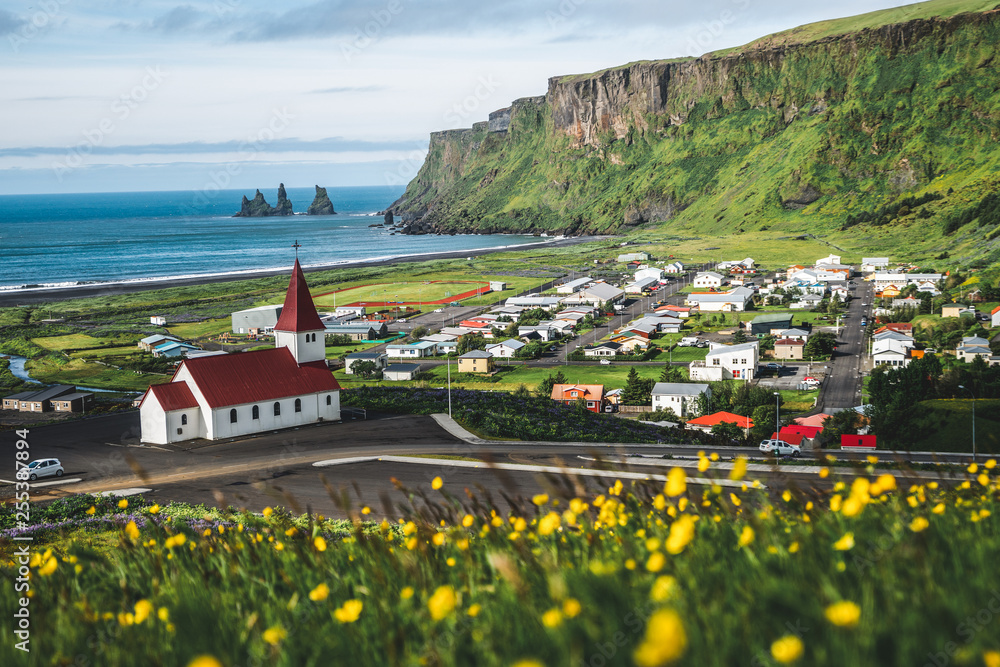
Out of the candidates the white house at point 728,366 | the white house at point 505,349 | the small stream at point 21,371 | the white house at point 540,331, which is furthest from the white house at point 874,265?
the small stream at point 21,371

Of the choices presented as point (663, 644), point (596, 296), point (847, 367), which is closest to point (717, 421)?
point (847, 367)

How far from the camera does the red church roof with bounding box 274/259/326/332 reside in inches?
1432

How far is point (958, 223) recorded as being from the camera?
13162 cm

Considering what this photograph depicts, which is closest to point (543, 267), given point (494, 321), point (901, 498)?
point (494, 321)

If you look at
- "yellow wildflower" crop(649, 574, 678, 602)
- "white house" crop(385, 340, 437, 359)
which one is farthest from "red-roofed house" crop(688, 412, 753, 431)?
"yellow wildflower" crop(649, 574, 678, 602)

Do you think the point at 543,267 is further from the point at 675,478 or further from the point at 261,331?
the point at 675,478

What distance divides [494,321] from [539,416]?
50.8 m

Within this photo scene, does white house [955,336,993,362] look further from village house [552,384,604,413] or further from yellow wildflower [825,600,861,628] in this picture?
yellow wildflower [825,600,861,628]

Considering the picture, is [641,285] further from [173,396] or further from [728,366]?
[173,396]

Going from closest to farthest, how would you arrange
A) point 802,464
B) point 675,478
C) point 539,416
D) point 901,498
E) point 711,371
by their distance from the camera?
point 675,478, point 901,498, point 802,464, point 539,416, point 711,371

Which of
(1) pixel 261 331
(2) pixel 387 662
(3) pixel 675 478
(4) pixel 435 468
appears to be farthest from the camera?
(1) pixel 261 331

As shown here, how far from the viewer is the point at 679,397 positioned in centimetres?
4944

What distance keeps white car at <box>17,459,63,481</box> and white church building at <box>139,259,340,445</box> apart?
196 inches

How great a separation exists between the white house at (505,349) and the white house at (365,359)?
9426mm
